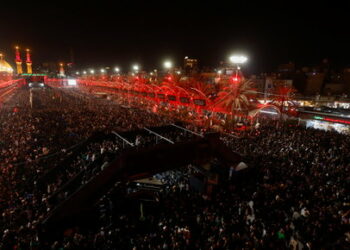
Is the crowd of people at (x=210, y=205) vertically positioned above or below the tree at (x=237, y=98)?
below

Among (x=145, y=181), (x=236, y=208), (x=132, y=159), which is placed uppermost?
(x=132, y=159)

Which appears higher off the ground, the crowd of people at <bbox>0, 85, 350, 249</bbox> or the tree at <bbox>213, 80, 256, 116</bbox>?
the tree at <bbox>213, 80, 256, 116</bbox>

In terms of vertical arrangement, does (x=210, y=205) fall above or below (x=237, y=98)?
below

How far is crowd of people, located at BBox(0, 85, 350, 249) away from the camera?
747 cm

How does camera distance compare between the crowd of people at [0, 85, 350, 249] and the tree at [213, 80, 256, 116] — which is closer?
the crowd of people at [0, 85, 350, 249]

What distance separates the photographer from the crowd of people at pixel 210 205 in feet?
24.5

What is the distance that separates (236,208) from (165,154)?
12.6 feet

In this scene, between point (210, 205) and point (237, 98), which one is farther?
point (237, 98)

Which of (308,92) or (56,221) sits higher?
(308,92)

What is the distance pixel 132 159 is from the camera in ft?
26.6

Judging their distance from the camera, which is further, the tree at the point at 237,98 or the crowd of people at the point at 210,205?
the tree at the point at 237,98

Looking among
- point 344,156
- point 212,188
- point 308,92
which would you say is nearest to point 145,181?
point 212,188

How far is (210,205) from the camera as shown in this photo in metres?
9.67

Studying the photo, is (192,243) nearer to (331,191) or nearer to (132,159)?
(132,159)
